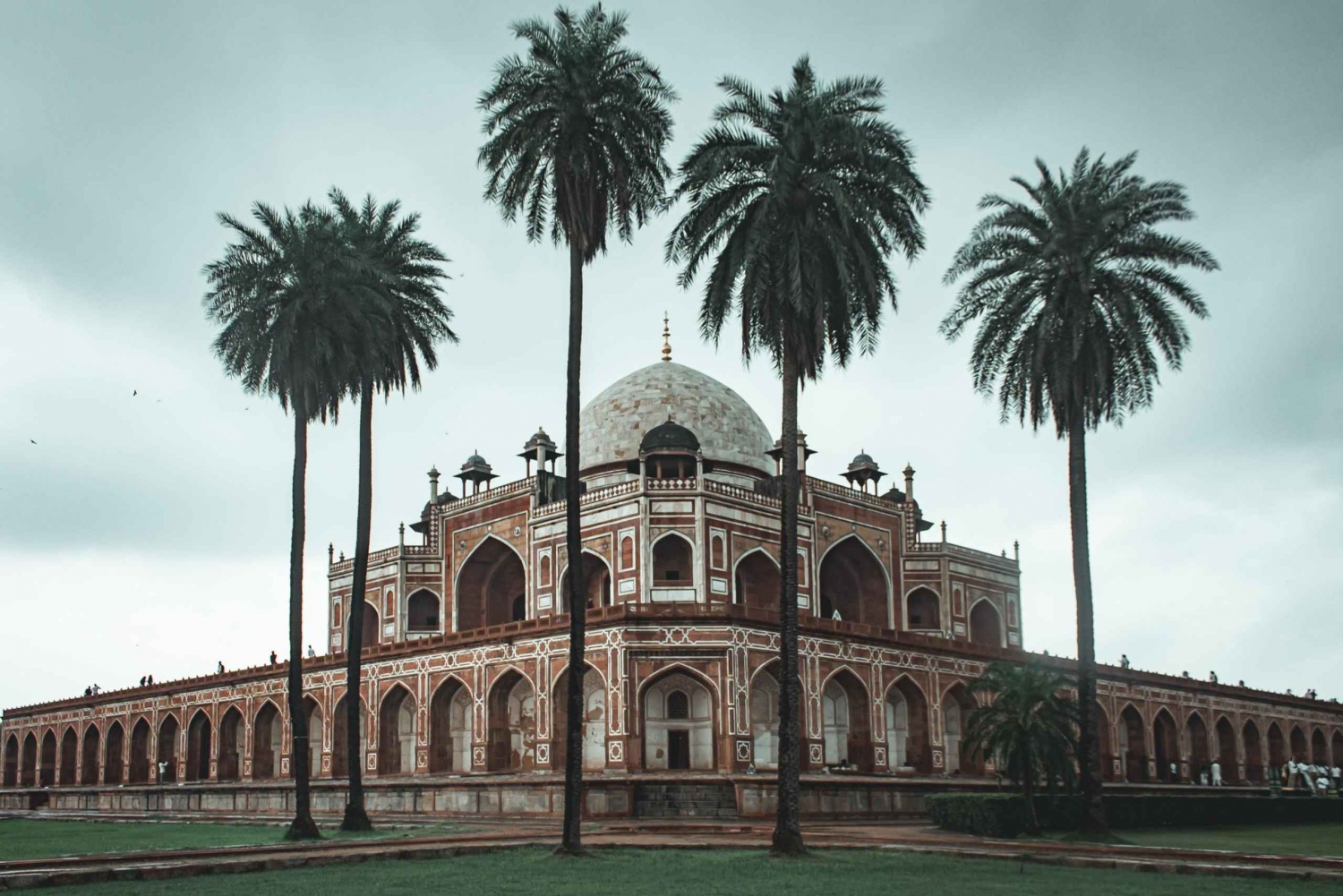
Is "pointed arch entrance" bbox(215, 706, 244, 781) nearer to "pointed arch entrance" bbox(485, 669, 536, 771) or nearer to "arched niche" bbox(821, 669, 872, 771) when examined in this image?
"pointed arch entrance" bbox(485, 669, 536, 771)

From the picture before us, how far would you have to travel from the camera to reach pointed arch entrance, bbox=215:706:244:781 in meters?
58.5

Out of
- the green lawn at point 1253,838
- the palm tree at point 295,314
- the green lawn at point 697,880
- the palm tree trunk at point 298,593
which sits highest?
the palm tree at point 295,314

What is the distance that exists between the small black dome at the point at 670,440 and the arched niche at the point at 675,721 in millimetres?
13734

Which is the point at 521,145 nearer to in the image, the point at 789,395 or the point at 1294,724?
the point at 789,395

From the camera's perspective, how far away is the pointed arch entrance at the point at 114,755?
217ft

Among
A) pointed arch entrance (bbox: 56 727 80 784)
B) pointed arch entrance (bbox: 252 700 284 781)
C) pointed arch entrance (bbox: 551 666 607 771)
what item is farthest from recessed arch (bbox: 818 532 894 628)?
pointed arch entrance (bbox: 56 727 80 784)

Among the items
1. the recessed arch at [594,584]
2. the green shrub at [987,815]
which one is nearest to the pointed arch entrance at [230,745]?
the recessed arch at [594,584]

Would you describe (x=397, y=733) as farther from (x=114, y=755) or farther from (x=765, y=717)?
(x=114, y=755)

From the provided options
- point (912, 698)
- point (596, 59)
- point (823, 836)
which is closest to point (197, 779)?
point (912, 698)

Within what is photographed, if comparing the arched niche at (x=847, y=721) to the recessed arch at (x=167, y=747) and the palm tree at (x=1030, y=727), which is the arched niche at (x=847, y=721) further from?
the recessed arch at (x=167, y=747)

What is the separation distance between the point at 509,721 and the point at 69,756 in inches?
1409

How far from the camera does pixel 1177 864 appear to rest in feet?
63.6

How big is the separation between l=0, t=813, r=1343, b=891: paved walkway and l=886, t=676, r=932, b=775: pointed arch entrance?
18012 millimetres

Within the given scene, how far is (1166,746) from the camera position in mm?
61312
